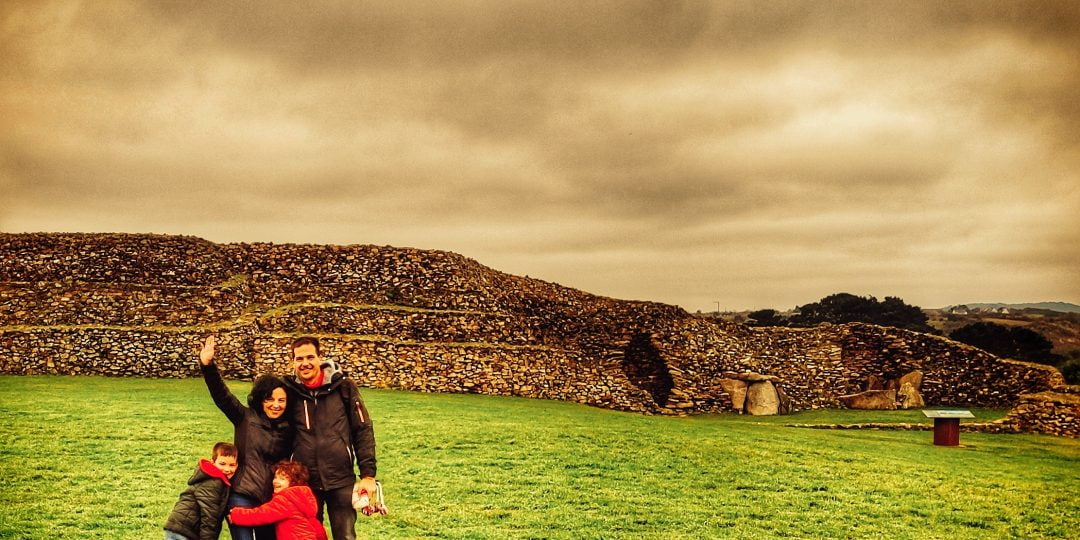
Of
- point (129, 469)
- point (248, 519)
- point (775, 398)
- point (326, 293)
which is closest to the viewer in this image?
point (248, 519)

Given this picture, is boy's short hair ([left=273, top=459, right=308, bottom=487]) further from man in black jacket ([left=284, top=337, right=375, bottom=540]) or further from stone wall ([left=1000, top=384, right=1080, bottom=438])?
stone wall ([left=1000, top=384, right=1080, bottom=438])

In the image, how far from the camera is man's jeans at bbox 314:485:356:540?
656 centimetres

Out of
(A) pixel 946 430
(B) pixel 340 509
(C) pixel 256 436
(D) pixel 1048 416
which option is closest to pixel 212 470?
(C) pixel 256 436

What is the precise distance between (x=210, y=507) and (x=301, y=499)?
749 millimetres

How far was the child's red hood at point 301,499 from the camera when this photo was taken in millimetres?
6254

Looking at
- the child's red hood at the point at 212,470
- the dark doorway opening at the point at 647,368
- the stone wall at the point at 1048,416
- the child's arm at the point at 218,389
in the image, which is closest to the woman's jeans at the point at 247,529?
the child's red hood at the point at 212,470

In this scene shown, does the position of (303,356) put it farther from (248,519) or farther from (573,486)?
(573,486)

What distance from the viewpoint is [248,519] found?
625 cm

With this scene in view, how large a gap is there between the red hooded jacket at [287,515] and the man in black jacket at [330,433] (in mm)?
247

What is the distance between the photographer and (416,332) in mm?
28281

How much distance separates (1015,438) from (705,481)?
13229 millimetres

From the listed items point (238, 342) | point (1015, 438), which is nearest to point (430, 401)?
point (238, 342)

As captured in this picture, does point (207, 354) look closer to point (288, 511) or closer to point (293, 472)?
point (293, 472)

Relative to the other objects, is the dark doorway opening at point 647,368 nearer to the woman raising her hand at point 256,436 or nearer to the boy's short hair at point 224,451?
the woman raising her hand at point 256,436
